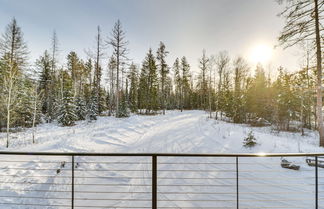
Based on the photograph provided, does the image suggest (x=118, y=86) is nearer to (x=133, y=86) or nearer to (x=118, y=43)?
(x=118, y=43)

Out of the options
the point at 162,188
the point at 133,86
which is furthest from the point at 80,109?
the point at 162,188

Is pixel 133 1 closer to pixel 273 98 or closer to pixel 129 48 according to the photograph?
pixel 129 48

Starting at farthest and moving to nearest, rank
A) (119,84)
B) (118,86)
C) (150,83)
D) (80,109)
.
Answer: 1. (150,83)
2. (119,84)
3. (80,109)
4. (118,86)

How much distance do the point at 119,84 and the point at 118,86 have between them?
2.85 m

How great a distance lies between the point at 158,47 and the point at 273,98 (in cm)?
1762

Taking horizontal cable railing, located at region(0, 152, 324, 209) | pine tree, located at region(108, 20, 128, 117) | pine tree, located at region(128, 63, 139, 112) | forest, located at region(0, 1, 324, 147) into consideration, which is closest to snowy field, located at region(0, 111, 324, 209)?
horizontal cable railing, located at region(0, 152, 324, 209)

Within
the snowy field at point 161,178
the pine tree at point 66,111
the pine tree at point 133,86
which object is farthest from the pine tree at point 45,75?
the snowy field at point 161,178

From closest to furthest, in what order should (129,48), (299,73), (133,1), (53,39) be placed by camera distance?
(133,1), (299,73), (129,48), (53,39)

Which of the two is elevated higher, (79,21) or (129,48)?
(129,48)

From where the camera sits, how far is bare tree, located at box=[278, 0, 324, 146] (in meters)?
7.33

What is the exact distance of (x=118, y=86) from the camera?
15.7 m

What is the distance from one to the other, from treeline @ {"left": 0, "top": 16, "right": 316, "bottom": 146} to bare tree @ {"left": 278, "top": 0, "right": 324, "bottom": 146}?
1.61 metres

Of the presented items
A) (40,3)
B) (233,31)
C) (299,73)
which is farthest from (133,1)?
(299,73)

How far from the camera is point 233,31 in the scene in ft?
27.5
